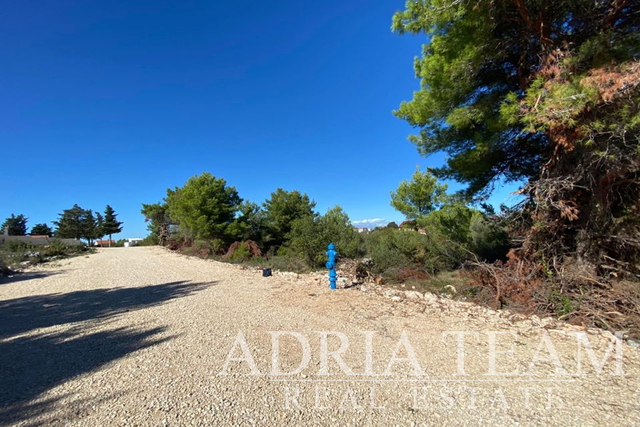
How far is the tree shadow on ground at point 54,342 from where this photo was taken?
261 centimetres

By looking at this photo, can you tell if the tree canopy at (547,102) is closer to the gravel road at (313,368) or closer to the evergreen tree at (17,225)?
the gravel road at (313,368)

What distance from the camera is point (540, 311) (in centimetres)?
458

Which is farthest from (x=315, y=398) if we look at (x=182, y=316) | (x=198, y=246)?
(x=198, y=246)

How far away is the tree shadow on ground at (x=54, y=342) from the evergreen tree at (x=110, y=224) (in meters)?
51.8

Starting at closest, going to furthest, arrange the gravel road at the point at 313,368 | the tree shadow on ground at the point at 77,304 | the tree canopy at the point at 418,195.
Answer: the gravel road at the point at 313,368
the tree shadow on ground at the point at 77,304
the tree canopy at the point at 418,195

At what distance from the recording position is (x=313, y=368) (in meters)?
2.98

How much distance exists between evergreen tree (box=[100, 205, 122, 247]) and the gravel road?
177ft

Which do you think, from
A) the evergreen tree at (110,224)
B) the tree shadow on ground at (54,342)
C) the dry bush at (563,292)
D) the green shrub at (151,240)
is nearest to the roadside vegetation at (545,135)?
the dry bush at (563,292)

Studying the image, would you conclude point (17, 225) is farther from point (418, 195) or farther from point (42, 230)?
point (418, 195)

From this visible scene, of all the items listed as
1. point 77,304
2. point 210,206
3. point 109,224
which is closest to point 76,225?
point 109,224

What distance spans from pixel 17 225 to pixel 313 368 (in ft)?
241

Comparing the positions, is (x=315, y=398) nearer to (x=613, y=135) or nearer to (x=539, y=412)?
(x=539, y=412)

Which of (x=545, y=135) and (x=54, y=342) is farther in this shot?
(x=545, y=135)

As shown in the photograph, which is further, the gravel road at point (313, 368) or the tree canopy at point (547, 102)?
the tree canopy at point (547, 102)
